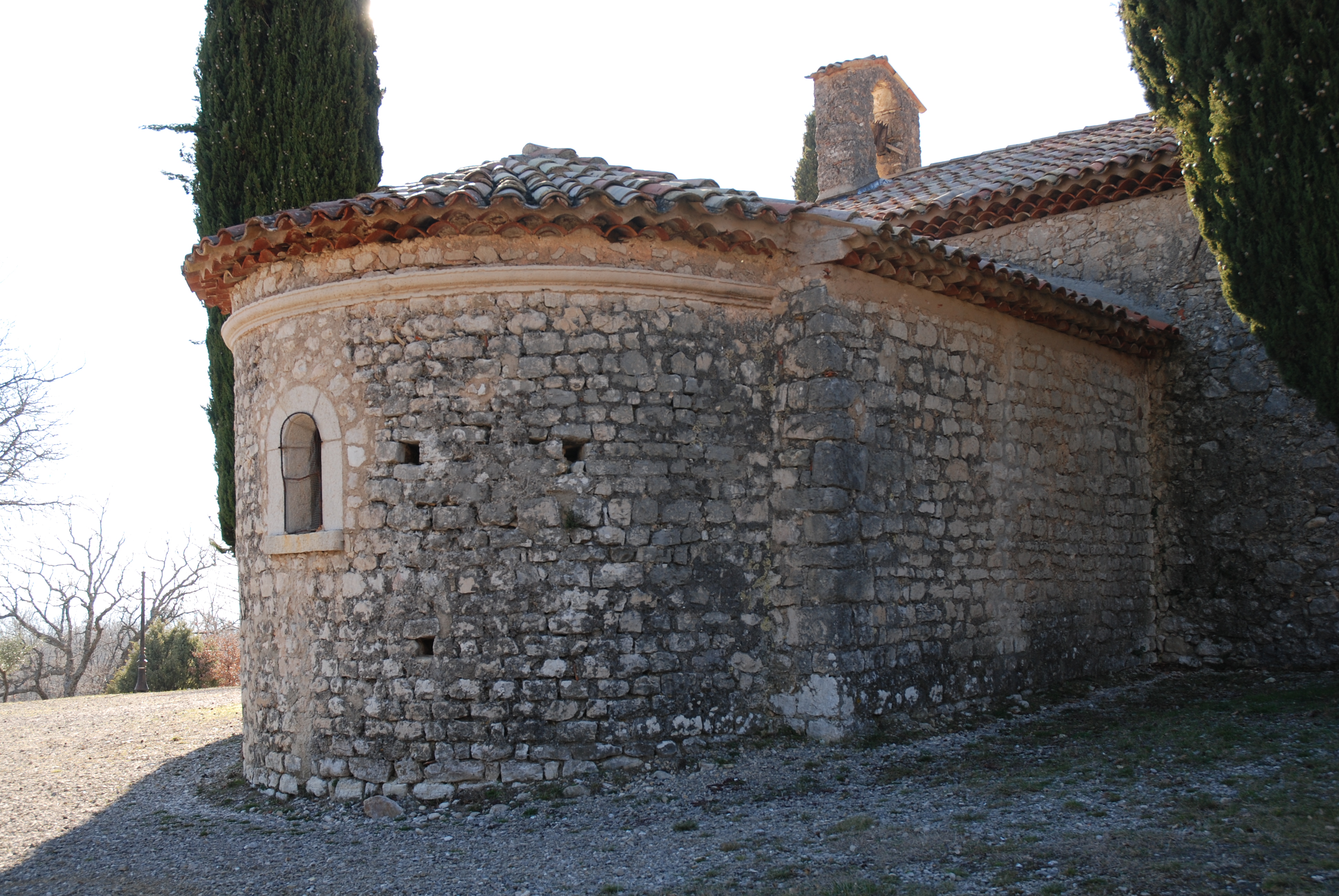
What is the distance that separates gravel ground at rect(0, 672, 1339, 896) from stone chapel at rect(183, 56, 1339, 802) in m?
0.33

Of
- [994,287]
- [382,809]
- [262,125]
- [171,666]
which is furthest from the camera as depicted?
[171,666]

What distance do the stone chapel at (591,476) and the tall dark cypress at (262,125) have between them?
2.98m

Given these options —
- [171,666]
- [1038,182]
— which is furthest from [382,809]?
[171,666]

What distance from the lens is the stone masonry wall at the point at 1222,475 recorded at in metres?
9.09

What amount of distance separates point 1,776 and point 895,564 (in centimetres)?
709

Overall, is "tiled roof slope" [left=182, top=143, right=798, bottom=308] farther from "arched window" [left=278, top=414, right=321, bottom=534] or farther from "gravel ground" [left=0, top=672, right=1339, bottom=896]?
"gravel ground" [left=0, top=672, right=1339, bottom=896]

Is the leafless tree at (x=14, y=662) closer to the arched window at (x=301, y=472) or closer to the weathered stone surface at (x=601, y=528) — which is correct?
the arched window at (x=301, y=472)

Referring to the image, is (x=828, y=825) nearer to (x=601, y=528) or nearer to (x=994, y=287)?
Result: (x=601, y=528)

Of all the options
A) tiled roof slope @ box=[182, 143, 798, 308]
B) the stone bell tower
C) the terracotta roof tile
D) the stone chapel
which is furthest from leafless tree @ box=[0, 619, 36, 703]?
the terracotta roof tile

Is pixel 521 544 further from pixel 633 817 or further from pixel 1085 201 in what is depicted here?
pixel 1085 201

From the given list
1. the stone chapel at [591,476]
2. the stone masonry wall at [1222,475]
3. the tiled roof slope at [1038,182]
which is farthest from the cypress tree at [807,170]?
the stone chapel at [591,476]

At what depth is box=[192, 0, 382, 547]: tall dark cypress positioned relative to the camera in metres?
10.4

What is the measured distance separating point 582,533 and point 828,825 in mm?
2085

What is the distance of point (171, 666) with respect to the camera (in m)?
16.3
